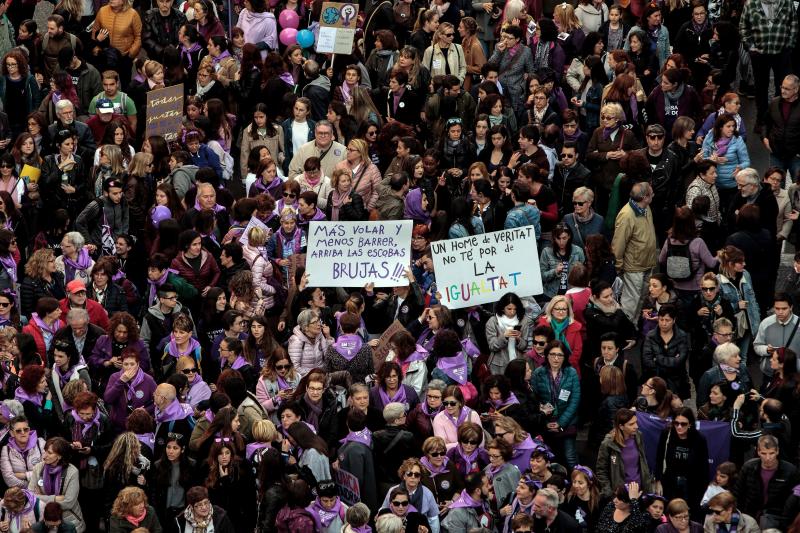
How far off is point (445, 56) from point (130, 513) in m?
9.02

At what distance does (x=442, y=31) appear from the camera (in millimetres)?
23406

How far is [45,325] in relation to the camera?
60.4ft

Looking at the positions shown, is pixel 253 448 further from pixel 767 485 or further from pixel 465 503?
pixel 767 485

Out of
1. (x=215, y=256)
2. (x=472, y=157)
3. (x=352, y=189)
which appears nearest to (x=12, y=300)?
(x=215, y=256)

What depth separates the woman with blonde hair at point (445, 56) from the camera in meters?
23.5

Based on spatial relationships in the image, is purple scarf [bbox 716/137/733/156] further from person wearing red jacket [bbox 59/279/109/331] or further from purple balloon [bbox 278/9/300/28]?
person wearing red jacket [bbox 59/279/109/331]

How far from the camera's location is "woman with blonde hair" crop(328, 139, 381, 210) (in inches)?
820

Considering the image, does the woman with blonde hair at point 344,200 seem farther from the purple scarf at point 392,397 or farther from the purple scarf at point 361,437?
the purple scarf at point 361,437

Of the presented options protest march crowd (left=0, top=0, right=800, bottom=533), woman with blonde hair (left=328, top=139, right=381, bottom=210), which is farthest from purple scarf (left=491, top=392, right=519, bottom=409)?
woman with blonde hair (left=328, top=139, right=381, bottom=210)

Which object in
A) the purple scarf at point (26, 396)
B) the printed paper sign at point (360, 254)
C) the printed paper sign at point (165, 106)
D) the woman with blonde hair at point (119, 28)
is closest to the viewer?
the purple scarf at point (26, 396)

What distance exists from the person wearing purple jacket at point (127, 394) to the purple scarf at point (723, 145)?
22.2 ft

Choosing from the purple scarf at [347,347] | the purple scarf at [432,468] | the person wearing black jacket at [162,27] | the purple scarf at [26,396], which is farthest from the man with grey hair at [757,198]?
the person wearing black jacket at [162,27]

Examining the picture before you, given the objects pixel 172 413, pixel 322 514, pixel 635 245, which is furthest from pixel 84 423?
pixel 635 245

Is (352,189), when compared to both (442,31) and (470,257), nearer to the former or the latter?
(470,257)
